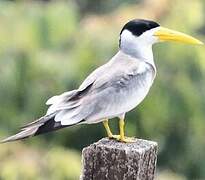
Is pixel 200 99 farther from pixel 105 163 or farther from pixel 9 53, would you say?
pixel 105 163

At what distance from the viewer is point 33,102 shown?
5.26 m

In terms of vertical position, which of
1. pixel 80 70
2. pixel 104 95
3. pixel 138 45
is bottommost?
pixel 80 70

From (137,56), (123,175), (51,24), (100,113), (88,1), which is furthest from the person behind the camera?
(88,1)

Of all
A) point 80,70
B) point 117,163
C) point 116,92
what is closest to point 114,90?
point 116,92

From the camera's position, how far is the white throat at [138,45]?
2.99 meters

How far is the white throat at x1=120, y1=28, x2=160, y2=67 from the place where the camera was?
118 inches

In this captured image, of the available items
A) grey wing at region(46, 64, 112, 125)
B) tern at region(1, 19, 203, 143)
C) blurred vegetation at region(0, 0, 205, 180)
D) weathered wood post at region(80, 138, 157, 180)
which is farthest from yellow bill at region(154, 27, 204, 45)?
blurred vegetation at region(0, 0, 205, 180)

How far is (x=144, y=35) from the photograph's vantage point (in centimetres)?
299

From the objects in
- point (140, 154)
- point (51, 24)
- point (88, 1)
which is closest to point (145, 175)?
point (140, 154)

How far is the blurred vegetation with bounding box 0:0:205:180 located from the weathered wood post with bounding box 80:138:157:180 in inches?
97.5

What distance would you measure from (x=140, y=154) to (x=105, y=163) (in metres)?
0.09

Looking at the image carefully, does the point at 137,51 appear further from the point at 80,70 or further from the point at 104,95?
the point at 80,70

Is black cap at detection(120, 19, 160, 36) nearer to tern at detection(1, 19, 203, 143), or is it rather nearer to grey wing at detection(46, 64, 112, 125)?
tern at detection(1, 19, 203, 143)

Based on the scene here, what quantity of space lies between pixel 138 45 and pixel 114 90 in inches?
8.7
